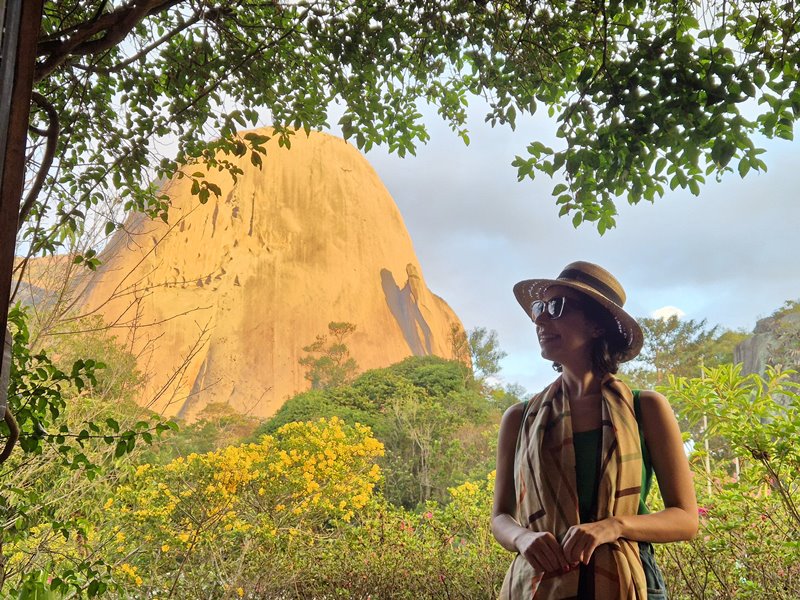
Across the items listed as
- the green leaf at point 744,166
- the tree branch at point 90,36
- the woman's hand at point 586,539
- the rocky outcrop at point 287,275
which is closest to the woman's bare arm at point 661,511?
the woman's hand at point 586,539

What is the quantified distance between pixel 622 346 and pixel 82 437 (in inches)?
38.4

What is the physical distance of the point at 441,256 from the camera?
4212cm

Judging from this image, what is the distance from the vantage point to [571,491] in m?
0.85

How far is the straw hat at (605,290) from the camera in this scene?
0.99 m

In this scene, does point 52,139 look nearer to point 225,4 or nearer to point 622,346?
point 225,4

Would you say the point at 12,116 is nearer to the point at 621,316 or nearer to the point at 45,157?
the point at 45,157

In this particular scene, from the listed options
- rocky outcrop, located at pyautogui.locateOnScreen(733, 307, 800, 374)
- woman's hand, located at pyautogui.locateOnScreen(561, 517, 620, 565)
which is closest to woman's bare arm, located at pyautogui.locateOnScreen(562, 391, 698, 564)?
woman's hand, located at pyautogui.locateOnScreen(561, 517, 620, 565)

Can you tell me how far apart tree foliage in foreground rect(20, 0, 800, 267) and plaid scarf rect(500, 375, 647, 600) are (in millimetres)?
696

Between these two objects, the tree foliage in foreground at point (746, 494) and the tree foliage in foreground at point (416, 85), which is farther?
the tree foliage in foreground at point (746, 494)

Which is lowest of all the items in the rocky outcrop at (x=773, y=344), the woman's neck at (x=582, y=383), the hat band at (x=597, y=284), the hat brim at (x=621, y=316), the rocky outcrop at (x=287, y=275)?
the woman's neck at (x=582, y=383)

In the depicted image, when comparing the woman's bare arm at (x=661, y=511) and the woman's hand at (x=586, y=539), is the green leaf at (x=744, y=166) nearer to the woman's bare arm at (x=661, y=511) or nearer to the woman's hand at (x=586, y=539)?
the woman's bare arm at (x=661, y=511)

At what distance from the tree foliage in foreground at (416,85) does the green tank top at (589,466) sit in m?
0.70

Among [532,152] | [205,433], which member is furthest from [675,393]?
[205,433]

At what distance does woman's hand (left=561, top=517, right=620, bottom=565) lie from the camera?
2.53 ft
